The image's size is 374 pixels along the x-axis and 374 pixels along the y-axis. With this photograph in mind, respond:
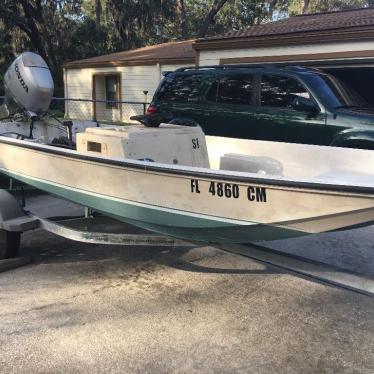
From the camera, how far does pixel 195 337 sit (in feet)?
10.8

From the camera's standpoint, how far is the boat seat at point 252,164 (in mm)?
4562

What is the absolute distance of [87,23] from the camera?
1124 inches

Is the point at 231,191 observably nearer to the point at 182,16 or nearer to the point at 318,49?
the point at 318,49

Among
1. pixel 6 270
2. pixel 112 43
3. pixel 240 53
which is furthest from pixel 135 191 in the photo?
pixel 112 43

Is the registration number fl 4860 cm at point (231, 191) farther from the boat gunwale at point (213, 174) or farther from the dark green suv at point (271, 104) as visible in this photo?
the dark green suv at point (271, 104)

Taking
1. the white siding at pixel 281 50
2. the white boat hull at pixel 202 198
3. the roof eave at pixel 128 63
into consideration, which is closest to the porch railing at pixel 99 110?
the roof eave at pixel 128 63

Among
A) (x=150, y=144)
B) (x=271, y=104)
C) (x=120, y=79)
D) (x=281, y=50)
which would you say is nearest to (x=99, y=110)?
(x=120, y=79)

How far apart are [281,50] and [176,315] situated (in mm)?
8596

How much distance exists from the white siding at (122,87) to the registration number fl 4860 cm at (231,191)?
14.8 m

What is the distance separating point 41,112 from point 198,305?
351 cm

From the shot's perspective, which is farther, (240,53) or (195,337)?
(240,53)

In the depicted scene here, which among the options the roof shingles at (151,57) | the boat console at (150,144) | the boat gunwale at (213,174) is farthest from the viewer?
the roof shingles at (151,57)

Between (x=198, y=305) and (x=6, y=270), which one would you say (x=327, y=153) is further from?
(x=6, y=270)

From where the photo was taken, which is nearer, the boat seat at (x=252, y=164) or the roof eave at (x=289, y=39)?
the boat seat at (x=252, y=164)
